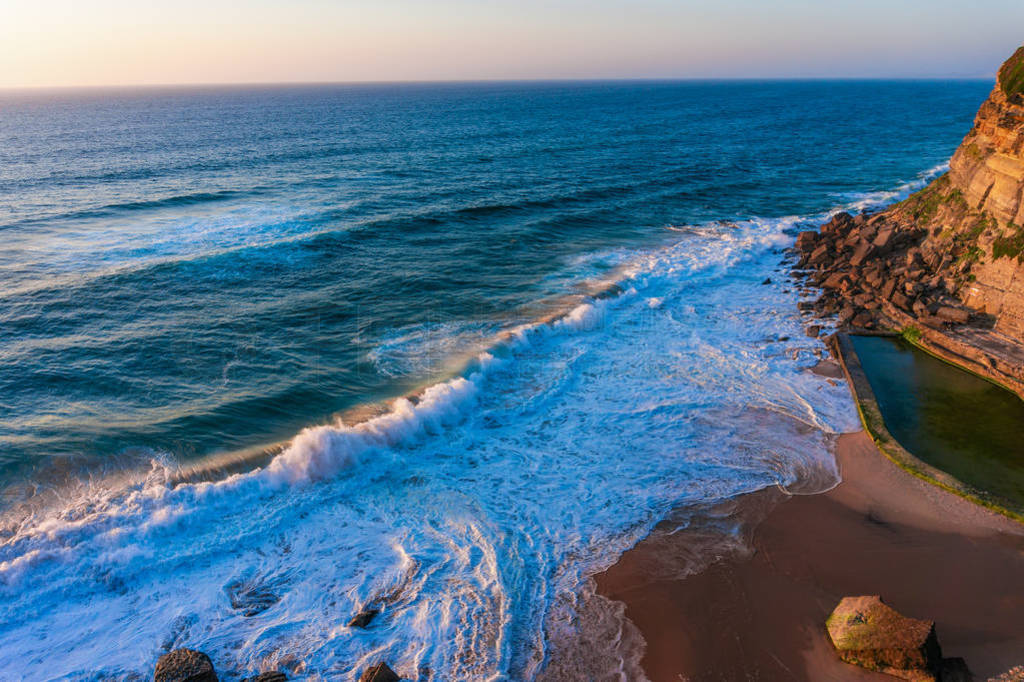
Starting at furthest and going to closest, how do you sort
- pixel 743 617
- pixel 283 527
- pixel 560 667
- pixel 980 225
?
pixel 980 225
pixel 283 527
pixel 743 617
pixel 560 667

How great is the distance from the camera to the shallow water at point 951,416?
16250mm

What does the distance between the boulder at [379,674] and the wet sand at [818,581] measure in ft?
15.7

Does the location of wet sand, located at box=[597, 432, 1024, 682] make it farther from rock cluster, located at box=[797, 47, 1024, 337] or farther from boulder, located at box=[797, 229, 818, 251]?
boulder, located at box=[797, 229, 818, 251]

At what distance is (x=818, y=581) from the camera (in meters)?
12.8

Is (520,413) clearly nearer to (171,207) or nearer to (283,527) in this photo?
(283,527)

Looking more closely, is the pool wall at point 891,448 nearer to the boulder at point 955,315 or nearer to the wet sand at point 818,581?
the wet sand at point 818,581

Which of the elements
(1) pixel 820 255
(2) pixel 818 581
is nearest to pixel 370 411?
(2) pixel 818 581

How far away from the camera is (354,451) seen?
695 inches

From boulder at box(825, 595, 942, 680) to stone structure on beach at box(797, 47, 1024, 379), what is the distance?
14.4 m

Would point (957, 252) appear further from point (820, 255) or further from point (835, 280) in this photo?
point (820, 255)

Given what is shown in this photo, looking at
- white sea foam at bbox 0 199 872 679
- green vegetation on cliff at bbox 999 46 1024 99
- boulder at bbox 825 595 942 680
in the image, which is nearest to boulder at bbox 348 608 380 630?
white sea foam at bbox 0 199 872 679

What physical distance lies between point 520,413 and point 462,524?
5.69 metres

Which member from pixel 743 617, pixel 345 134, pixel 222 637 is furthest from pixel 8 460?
pixel 345 134

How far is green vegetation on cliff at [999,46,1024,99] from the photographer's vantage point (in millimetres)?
26734
